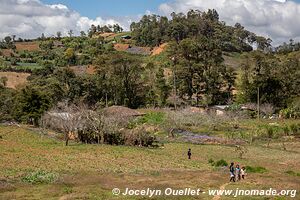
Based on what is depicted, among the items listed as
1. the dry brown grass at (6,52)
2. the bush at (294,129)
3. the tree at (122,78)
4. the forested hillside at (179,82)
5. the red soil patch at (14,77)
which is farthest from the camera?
the dry brown grass at (6,52)

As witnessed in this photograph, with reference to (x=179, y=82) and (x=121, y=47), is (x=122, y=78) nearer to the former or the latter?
(x=179, y=82)

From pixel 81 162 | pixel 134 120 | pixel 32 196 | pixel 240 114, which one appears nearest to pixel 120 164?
pixel 81 162

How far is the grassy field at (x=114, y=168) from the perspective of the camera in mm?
28656

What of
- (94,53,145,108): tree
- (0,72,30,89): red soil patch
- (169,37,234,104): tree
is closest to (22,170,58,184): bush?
(94,53,145,108): tree

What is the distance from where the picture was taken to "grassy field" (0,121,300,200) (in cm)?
2866

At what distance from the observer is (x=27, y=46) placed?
160 m

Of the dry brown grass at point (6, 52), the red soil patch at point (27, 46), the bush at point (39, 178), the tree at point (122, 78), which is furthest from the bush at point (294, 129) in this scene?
A: the red soil patch at point (27, 46)

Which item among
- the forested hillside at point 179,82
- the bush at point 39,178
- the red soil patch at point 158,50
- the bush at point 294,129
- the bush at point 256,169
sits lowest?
the bush at point 256,169

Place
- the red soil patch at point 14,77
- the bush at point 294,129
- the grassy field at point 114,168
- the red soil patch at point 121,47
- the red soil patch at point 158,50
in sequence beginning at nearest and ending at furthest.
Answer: the grassy field at point 114,168 → the bush at point 294,129 → the red soil patch at point 14,77 → the red soil patch at point 158,50 → the red soil patch at point 121,47

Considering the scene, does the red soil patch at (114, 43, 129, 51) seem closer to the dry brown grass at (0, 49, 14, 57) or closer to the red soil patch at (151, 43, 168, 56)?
the red soil patch at (151, 43, 168, 56)

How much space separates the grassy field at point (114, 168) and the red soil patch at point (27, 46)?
103119mm

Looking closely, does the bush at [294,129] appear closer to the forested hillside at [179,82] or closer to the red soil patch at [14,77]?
the forested hillside at [179,82]

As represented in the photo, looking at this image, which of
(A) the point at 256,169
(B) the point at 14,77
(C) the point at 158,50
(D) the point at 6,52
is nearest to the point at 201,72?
(B) the point at 14,77

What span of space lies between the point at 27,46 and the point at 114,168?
13189 cm
